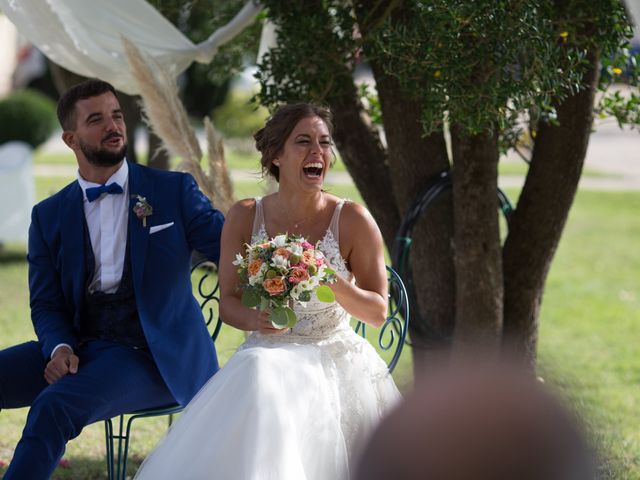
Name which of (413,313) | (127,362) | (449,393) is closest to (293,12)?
(413,313)

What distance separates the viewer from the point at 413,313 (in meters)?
4.57

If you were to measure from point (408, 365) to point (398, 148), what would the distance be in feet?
6.22

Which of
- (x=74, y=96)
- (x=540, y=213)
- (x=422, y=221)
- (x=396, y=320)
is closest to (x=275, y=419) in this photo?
(x=396, y=320)

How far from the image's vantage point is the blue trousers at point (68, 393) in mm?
2961

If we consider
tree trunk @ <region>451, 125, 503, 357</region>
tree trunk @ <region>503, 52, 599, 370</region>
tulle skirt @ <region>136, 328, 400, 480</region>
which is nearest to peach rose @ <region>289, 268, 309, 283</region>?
tulle skirt @ <region>136, 328, 400, 480</region>

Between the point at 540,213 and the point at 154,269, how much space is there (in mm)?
1846

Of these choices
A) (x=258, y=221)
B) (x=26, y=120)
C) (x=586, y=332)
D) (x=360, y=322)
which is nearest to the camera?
(x=258, y=221)

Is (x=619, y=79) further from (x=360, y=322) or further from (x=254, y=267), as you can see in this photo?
(x=254, y=267)

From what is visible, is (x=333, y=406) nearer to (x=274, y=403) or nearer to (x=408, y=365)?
(x=274, y=403)

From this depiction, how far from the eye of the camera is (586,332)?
7.65 metres

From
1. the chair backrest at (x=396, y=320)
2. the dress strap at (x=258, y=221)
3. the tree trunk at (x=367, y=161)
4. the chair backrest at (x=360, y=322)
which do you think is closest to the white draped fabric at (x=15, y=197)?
the chair backrest at (x=360, y=322)

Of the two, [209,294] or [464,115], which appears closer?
[464,115]

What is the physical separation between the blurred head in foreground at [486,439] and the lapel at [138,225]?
A: 247cm

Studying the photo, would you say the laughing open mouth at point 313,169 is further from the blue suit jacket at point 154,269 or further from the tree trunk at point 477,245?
the tree trunk at point 477,245
